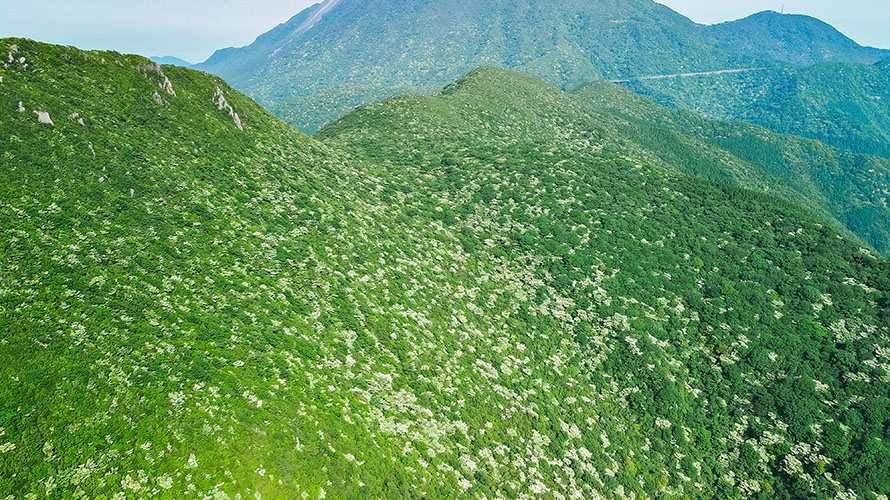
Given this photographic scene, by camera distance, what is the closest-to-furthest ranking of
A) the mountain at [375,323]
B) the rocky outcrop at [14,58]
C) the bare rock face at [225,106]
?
the mountain at [375,323], the rocky outcrop at [14,58], the bare rock face at [225,106]

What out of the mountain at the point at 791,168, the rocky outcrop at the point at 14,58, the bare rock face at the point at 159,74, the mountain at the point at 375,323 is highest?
the rocky outcrop at the point at 14,58

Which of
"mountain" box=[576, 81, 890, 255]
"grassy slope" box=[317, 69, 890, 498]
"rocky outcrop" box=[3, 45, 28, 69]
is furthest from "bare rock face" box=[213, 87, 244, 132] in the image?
"mountain" box=[576, 81, 890, 255]

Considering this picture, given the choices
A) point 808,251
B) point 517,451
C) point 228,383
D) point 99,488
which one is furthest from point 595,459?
point 808,251

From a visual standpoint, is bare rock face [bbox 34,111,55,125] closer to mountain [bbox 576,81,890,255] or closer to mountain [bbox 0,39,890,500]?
mountain [bbox 0,39,890,500]

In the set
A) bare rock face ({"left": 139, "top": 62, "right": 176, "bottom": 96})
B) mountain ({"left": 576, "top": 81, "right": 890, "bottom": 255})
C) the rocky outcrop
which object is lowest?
mountain ({"left": 576, "top": 81, "right": 890, "bottom": 255})

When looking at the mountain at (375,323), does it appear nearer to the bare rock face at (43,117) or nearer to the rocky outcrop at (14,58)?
the bare rock face at (43,117)

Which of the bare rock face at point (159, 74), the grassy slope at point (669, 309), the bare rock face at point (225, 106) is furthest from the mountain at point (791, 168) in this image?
the bare rock face at point (159, 74)
